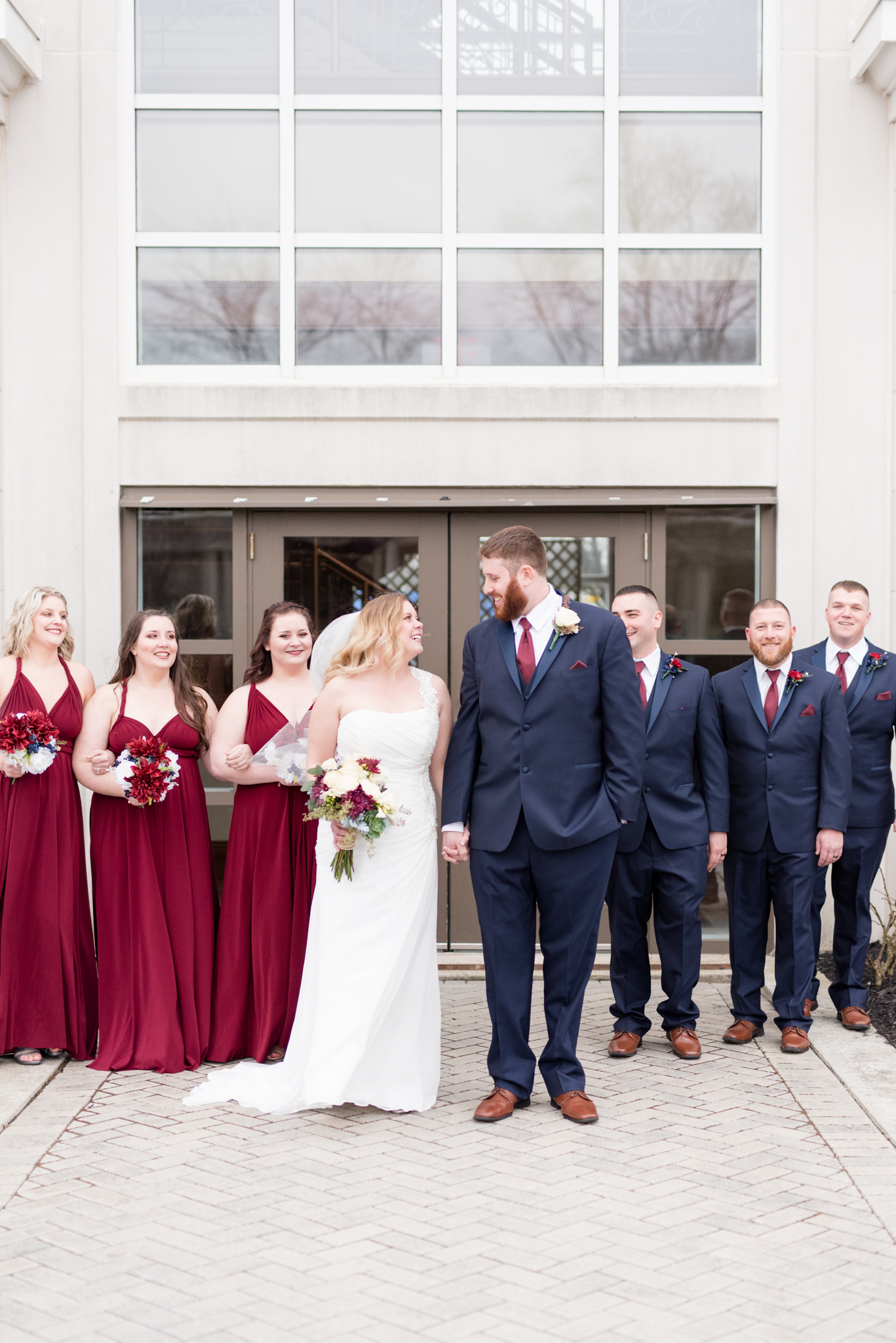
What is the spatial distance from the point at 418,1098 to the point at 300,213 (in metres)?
5.36

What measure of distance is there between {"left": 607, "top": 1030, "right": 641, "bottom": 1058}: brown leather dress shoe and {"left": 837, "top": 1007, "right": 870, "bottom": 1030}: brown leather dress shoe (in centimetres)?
113

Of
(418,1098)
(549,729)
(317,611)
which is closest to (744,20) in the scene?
(317,611)

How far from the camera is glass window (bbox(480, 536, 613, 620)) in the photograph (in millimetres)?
7914

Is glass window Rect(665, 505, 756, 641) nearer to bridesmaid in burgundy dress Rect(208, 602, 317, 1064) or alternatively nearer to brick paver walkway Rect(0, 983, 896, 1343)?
bridesmaid in burgundy dress Rect(208, 602, 317, 1064)

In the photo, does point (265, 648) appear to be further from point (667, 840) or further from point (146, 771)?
point (667, 840)

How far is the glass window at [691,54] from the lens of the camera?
7.89 meters

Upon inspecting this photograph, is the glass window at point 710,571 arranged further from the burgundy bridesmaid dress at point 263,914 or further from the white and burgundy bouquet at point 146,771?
the white and burgundy bouquet at point 146,771

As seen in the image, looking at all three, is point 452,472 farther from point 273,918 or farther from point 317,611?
point 273,918

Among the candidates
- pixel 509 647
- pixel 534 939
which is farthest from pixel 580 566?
pixel 534 939

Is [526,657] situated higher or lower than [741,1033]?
higher

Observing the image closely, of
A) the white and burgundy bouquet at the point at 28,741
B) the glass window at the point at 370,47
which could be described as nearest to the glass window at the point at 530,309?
the glass window at the point at 370,47

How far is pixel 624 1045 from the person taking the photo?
19.6 feet

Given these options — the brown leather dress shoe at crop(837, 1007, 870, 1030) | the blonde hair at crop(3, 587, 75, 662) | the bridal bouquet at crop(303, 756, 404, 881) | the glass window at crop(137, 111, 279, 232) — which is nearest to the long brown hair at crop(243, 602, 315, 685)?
the blonde hair at crop(3, 587, 75, 662)

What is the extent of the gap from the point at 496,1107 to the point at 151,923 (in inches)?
71.5
